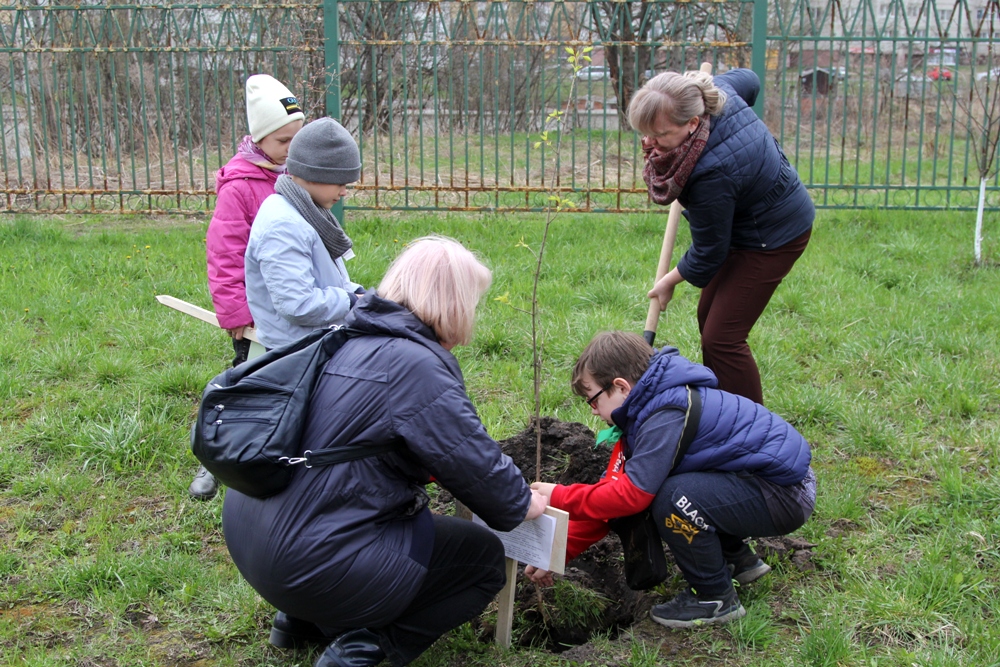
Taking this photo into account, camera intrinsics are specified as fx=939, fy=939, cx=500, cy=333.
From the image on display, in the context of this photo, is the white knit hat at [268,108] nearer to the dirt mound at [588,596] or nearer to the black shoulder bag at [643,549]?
the dirt mound at [588,596]

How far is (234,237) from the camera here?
11.8 ft

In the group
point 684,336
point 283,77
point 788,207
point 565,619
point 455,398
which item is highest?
point 283,77

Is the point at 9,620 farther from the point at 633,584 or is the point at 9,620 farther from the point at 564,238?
the point at 564,238

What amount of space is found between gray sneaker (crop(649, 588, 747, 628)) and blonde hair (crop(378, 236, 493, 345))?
107 centimetres

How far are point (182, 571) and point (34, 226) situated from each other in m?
5.40

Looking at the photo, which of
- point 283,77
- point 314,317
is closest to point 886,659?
point 314,317

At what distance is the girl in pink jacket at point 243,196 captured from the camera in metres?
3.55

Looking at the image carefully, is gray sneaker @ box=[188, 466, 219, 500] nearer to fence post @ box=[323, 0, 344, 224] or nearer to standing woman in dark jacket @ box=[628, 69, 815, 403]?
standing woman in dark jacket @ box=[628, 69, 815, 403]

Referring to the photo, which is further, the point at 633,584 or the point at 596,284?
the point at 596,284

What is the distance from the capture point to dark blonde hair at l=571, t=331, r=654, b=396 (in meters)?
2.79

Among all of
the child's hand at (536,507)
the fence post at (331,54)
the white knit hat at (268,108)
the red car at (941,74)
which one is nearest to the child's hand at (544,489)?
the child's hand at (536,507)

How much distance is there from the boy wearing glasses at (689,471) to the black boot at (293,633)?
79 cm

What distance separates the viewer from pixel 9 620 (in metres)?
2.96

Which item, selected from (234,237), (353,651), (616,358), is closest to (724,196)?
(616,358)
